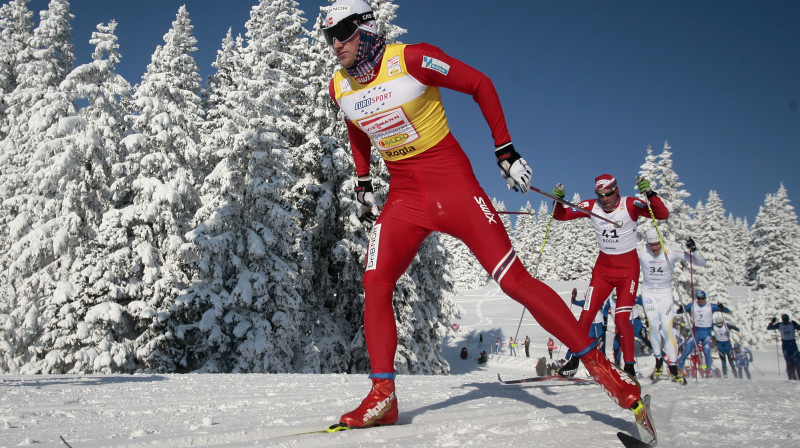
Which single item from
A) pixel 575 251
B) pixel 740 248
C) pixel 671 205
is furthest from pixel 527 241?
pixel 671 205

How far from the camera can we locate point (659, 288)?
8.47 meters

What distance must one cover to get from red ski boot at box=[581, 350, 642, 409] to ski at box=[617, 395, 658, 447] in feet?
0.20

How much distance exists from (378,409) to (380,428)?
4.9 inches

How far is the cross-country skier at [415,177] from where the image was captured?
11.1 ft

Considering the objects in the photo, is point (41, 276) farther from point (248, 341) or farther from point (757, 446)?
point (757, 446)

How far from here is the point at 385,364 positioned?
3523 mm

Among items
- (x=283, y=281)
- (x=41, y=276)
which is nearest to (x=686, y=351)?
(x=283, y=281)

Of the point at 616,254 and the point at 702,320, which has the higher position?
the point at 616,254

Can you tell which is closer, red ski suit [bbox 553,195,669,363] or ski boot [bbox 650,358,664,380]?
red ski suit [bbox 553,195,669,363]

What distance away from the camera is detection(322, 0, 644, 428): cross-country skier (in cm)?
337

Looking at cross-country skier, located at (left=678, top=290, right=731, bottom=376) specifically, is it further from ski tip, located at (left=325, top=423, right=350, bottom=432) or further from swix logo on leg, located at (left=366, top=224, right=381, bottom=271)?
ski tip, located at (left=325, top=423, right=350, bottom=432)

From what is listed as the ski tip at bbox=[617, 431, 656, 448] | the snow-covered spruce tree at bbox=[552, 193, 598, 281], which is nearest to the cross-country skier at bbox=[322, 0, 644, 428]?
the ski tip at bbox=[617, 431, 656, 448]

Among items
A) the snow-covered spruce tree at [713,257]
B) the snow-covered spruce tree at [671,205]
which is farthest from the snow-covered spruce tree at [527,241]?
the snow-covered spruce tree at [671,205]

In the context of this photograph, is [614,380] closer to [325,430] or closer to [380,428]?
[380,428]
